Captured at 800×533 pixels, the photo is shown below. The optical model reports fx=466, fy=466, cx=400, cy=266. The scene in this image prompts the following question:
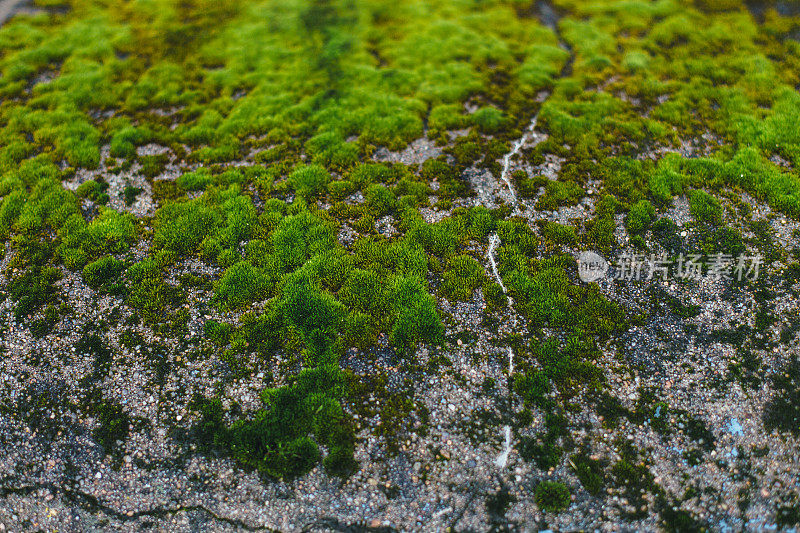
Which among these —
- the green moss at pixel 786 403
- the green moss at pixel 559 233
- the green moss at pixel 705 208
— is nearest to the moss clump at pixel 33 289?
the green moss at pixel 559 233

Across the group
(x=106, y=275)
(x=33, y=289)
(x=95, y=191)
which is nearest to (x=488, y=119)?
(x=106, y=275)

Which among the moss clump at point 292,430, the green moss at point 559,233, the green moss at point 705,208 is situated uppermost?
the green moss at point 705,208

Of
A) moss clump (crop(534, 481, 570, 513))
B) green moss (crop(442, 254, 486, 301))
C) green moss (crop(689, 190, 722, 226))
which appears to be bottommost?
moss clump (crop(534, 481, 570, 513))

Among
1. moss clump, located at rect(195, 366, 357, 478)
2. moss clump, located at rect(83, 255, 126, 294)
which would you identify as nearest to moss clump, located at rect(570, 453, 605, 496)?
moss clump, located at rect(195, 366, 357, 478)

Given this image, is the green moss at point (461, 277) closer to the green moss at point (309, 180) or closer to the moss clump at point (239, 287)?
the moss clump at point (239, 287)

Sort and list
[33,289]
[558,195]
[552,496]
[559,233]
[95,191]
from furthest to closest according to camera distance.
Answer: [95,191] → [558,195] → [559,233] → [33,289] → [552,496]

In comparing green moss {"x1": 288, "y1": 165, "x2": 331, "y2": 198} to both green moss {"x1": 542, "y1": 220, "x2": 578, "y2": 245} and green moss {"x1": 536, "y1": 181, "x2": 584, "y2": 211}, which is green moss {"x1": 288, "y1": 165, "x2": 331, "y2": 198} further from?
green moss {"x1": 542, "y1": 220, "x2": 578, "y2": 245}

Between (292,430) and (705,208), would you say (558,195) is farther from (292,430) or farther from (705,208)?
(292,430)

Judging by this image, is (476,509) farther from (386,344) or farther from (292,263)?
(292,263)
